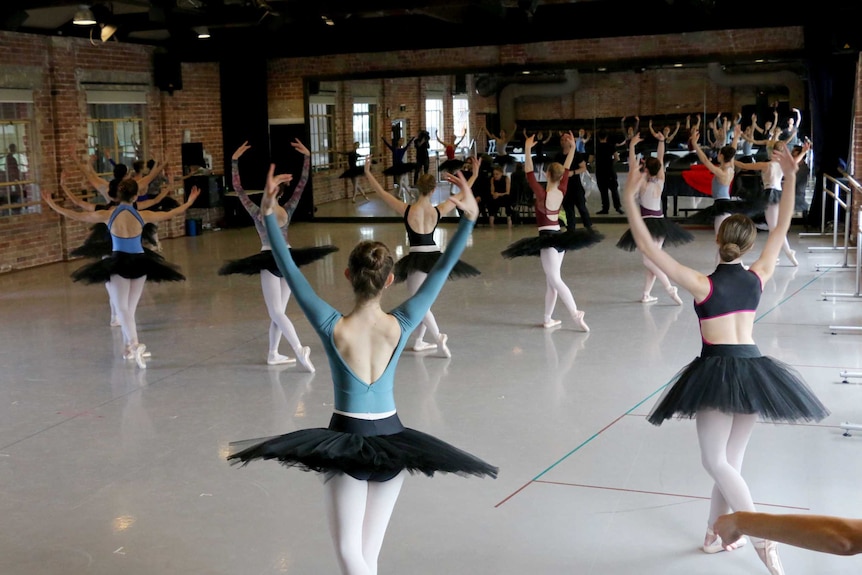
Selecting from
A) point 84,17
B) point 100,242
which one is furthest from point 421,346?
point 84,17

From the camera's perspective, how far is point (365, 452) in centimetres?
330

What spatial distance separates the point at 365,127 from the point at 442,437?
13.9 meters

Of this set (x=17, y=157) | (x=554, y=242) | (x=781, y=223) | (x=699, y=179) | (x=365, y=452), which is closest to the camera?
(x=365, y=452)

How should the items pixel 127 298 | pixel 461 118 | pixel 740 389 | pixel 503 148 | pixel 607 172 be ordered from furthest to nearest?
1. pixel 461 118
2. pixel 503 148
3. pixel 607 172
4. pixel 127 298
5. pixel 740 389

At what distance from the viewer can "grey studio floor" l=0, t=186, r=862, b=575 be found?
175 inches

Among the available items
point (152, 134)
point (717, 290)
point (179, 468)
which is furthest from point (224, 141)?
point (717, 290)

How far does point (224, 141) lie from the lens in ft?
60.8

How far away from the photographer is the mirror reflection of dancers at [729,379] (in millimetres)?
4000

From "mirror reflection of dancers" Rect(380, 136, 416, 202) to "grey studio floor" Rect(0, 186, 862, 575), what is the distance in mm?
8126

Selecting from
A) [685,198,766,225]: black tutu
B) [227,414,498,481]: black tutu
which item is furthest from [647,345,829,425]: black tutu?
[685,198,766,225]: black tutu

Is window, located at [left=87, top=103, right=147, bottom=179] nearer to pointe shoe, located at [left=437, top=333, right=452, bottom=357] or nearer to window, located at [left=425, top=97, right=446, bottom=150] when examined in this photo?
window, located at [left=425, top=97, right=446, bottom=150]

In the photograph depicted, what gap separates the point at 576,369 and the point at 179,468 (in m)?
3.32

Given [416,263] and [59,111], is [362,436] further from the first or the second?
[59,111]

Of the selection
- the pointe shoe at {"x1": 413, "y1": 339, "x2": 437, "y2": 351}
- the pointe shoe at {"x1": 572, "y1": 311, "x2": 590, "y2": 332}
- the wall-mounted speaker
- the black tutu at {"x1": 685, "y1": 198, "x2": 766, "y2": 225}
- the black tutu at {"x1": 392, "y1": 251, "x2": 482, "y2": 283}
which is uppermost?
the wall-mounted speaker
